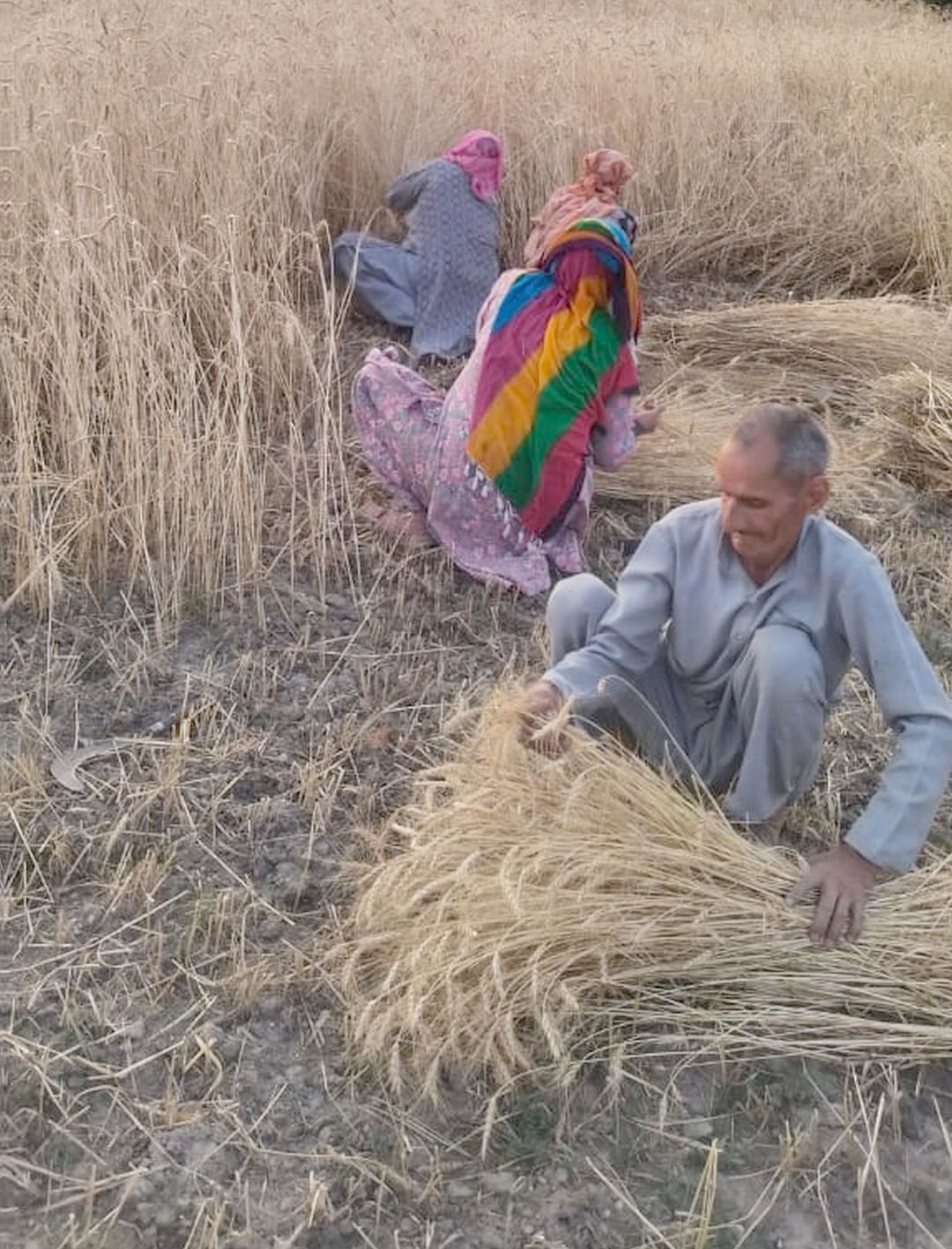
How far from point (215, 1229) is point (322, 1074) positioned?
309 millimetres

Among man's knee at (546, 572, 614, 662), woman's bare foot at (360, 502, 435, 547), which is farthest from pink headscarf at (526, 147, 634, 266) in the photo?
man's knee at (546, 572, 614, 662)

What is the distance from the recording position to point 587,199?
3594 mm

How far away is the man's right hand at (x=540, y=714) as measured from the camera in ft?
6.94

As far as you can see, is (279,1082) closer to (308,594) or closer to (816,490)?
(816,490)

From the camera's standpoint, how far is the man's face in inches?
79.8

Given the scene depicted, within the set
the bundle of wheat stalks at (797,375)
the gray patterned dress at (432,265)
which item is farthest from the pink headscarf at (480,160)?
the bundle of wheat stalks at (797,375)

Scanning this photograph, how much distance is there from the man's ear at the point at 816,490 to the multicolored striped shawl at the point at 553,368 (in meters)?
1.24

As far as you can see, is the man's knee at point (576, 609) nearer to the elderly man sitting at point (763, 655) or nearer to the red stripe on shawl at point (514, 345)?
the elderly man sitting at point (763, 655)

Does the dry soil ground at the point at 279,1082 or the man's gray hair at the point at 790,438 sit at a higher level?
the man's gray hair at the point at 790,438

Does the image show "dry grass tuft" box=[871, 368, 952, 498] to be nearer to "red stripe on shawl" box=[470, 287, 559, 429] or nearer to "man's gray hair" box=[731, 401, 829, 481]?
"red stripe on shawl" box=[470, 287, 559, 429]

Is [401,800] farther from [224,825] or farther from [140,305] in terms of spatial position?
[140,305]

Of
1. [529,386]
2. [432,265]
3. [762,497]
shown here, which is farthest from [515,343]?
[432,265]

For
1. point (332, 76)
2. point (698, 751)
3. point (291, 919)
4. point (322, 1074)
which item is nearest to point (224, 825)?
point (291, 919)

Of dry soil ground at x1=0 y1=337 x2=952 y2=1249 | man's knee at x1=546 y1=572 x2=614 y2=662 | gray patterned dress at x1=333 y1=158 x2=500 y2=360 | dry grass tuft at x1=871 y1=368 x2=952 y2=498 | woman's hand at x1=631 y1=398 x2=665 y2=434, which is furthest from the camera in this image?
gray patterned dress at x1=333 y1=158 x2=500 y2=360
